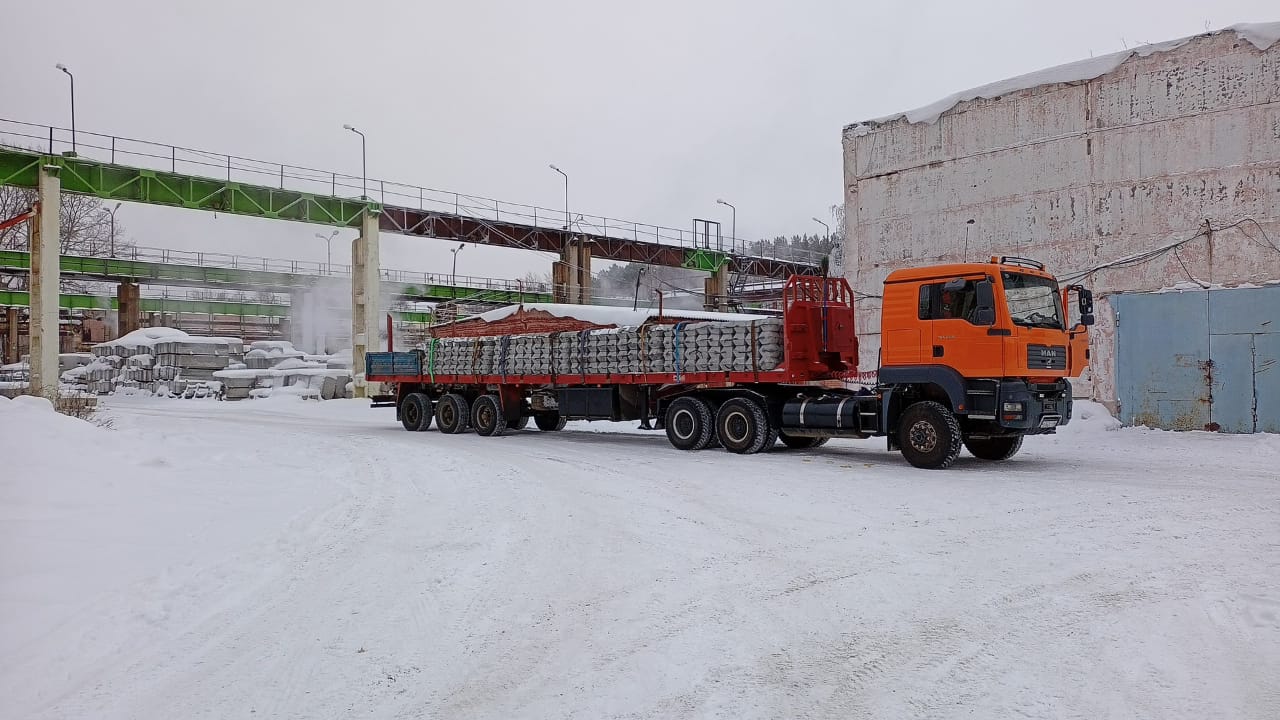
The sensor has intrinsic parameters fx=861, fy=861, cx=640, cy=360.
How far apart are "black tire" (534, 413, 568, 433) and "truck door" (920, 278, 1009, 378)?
10.2 metres

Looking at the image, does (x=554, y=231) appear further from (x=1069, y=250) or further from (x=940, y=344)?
(x=940, y=344)

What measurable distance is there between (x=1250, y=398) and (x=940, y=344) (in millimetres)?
7626

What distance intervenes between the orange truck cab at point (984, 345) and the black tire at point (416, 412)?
12.0 meters

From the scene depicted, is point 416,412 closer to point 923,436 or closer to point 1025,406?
point 923,436

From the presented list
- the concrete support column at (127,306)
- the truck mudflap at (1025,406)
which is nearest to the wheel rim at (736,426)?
the truck mudflap at (1025,406)

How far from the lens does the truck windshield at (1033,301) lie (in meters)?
11.6

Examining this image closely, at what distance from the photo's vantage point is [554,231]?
41000 mm

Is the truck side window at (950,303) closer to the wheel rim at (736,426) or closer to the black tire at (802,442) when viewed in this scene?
the wheel rim at (736,426)

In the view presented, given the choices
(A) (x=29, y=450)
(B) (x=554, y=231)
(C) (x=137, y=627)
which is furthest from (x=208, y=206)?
(C) (x=137, y=627)

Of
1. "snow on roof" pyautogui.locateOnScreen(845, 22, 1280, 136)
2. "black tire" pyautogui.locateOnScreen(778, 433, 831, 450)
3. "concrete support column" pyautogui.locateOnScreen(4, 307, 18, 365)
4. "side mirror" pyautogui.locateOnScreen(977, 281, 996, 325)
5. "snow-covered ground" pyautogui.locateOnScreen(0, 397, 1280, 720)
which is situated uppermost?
"snow on roof" pyautogui.locateOnScreen(845, 22, 1280, 136)

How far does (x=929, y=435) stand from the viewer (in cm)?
1210

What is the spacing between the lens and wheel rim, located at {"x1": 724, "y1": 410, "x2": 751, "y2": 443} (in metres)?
14.4

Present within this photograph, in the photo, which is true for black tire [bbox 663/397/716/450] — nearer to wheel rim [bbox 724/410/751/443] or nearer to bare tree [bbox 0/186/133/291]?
wheel rim [bbox 724/410/751/443]

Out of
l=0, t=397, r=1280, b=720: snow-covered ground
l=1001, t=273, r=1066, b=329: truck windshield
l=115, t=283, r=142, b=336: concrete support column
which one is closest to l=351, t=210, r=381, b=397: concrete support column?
l=115, t=283, r=142, b=336: concrete support column
